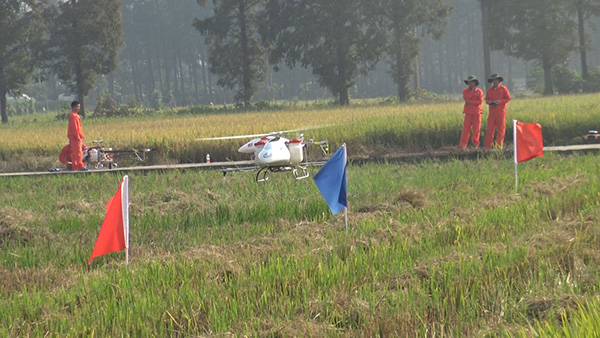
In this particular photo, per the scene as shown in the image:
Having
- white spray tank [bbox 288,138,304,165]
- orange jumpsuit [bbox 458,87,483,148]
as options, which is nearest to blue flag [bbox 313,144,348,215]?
white spray tank [bbox 288,138,304,165]

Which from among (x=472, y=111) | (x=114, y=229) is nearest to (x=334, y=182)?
(x=114, y=229)

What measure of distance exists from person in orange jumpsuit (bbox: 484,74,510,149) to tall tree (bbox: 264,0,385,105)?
29.6 metres

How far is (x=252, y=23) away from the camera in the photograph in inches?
2044

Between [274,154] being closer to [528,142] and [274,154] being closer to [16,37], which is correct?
[528,142]

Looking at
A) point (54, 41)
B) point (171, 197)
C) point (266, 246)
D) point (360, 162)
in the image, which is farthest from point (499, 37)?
point (266, 246)

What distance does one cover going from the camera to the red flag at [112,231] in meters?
7.29

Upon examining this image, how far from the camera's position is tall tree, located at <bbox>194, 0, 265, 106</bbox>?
50844 millimetres

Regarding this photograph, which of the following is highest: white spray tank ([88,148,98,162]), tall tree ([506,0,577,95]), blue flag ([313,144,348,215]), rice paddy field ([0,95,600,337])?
tall tree ([506,0,577,95])

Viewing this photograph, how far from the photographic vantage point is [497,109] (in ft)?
60.5

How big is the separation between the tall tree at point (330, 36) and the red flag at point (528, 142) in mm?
35953

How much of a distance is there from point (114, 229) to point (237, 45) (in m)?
47.1

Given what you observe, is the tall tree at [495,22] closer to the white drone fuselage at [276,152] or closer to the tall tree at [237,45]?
the tall tree at [237,45]

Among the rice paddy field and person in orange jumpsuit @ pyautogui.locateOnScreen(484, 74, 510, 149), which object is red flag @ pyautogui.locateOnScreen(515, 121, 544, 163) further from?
person in orange jumpsuit @ pyautogui.locateOnScreen(484, 74, 510, 149)

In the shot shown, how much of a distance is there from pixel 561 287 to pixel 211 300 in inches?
101
